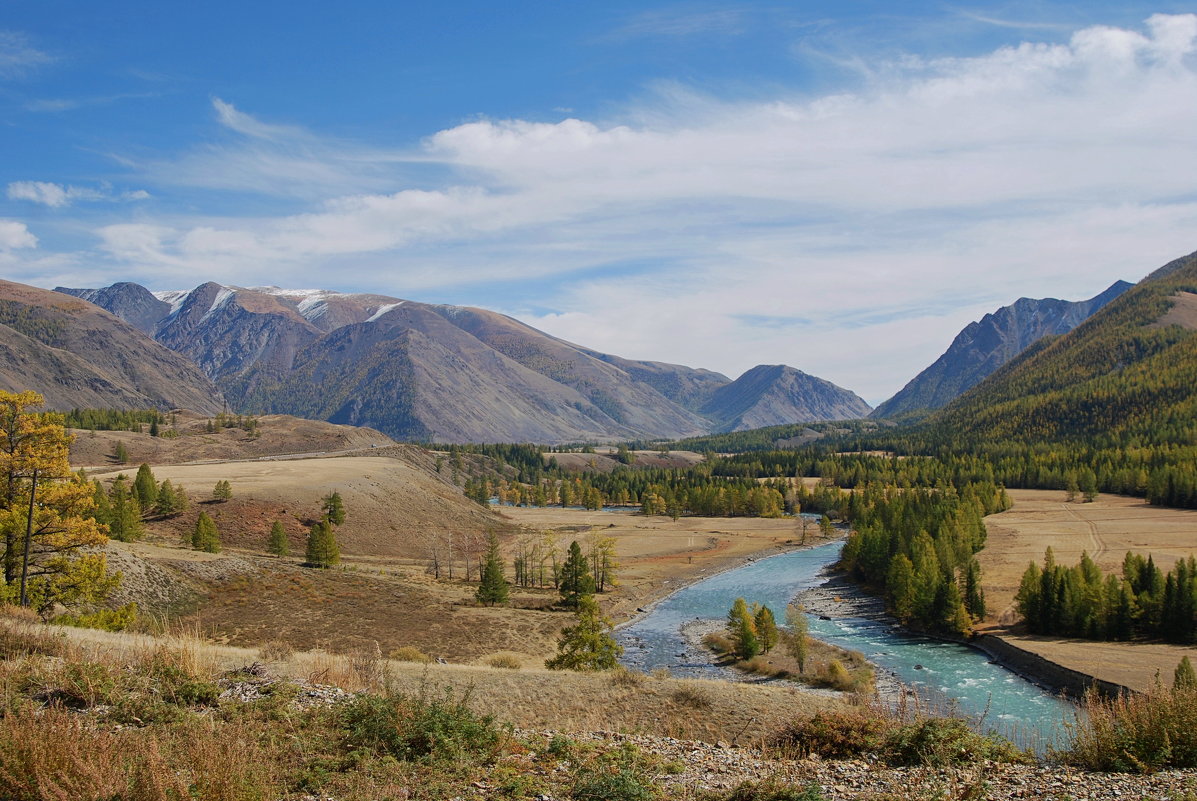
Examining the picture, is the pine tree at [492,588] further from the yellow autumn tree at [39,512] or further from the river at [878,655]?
the yellow autumn tree at [39,512]

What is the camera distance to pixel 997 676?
2194 inches

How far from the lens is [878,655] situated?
6241 cm

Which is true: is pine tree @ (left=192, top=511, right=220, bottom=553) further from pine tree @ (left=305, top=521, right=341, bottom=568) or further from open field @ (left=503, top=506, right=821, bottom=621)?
open field @ (left=503, top=506, right=821, bottom=621)

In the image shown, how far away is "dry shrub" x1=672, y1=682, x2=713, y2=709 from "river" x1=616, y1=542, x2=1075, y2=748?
15266 millimetres

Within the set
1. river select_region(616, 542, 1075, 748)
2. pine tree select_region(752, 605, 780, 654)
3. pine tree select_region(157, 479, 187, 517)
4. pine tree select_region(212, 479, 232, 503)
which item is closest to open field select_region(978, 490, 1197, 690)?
river select_region(616, 542, 1075, 748)

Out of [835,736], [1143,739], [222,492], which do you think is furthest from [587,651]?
[222,492]

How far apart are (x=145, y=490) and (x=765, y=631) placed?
239 ft

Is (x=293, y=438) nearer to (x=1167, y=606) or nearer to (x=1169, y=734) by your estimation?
(x=1167, y=606)

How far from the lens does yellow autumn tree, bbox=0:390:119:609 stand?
30.9 metres

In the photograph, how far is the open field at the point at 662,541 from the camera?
9712cm

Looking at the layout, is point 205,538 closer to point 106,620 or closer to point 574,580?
point 574,580

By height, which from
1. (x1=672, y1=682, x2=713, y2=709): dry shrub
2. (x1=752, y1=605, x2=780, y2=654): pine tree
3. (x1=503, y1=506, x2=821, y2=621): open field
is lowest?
(x1=503, y1=506, x2=821, y2=621): open field

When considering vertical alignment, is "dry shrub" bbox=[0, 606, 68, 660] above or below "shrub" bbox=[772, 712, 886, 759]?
above

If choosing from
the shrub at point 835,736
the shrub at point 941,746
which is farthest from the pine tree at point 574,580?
the shrub at point 941,746
